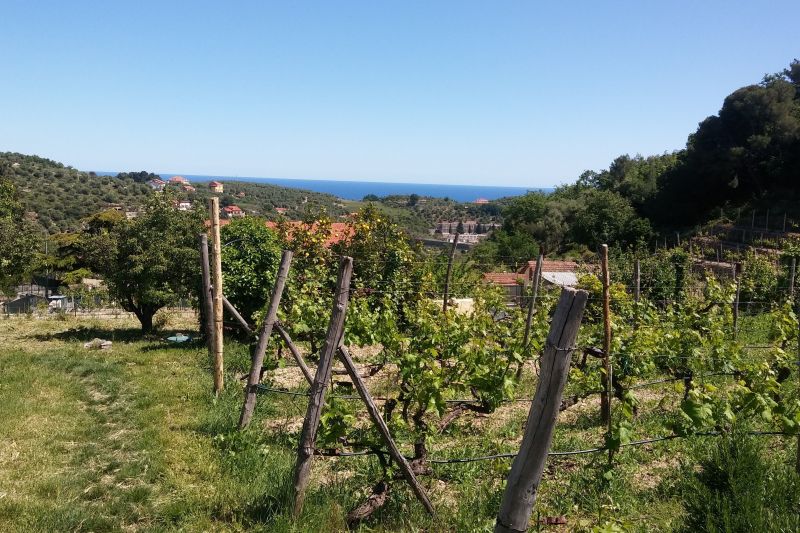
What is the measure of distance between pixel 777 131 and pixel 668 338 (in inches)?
1114

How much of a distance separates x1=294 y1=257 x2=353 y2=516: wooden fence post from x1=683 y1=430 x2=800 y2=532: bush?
7.71ft

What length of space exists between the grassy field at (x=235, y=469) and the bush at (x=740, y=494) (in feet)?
1.16

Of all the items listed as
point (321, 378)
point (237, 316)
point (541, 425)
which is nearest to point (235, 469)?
point (321, 378)

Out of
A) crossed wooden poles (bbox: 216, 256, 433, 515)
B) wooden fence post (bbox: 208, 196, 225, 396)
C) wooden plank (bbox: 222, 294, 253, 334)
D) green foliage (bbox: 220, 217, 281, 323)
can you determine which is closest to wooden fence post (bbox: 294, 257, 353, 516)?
crossed wooden poles (bbox: 216, 256, 433, 515)

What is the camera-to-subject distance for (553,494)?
4.29m

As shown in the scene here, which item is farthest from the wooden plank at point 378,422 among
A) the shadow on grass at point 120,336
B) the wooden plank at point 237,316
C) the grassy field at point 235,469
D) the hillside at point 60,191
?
the hillside at point 60,191

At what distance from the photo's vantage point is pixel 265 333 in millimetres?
5375

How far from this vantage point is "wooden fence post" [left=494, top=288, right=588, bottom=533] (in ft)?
7.85

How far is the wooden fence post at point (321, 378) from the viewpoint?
3.67 meters

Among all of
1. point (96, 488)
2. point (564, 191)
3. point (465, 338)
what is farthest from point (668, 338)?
point (564, 191)

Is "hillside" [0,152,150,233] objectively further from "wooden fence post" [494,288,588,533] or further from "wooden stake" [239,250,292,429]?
"wooden fence post" [494,288,588,533]

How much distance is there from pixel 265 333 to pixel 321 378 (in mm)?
1821

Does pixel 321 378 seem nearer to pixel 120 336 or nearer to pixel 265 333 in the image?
pixel 265 333

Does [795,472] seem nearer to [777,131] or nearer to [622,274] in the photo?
[622,274]
